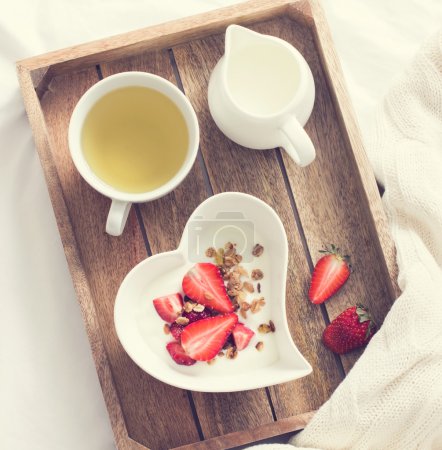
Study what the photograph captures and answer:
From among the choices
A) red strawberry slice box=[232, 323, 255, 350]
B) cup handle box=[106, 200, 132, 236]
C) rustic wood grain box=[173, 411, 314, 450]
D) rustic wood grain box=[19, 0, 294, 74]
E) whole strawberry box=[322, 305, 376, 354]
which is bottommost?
rustic wood grain box=[173, 411, 314, 450]

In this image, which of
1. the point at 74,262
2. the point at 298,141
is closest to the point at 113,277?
the point at 74,262

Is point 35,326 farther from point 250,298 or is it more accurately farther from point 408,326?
point 408,326

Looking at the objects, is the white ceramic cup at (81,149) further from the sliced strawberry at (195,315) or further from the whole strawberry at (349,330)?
the whole strawberry at (349,330)

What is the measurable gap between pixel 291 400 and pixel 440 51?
45 centimetres

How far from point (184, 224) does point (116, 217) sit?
0.30 feet

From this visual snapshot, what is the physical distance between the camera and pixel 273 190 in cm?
86

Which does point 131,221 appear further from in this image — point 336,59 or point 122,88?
point 336,59

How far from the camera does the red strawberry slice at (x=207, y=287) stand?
0.82 metres

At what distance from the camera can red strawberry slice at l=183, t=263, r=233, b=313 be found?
2.70 feet

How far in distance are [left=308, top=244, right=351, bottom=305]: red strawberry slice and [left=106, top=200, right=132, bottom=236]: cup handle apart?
0.23 meters

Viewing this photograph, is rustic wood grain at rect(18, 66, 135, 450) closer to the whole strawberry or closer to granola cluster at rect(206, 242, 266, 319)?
granola cluster at rect(206, 242, 266, 319)

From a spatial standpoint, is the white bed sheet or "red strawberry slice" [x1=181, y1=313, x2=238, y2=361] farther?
the white bed sheet

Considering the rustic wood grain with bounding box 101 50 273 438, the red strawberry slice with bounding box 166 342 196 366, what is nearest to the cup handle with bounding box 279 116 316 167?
the rustic wood grain with bounding box 101 50 273 438

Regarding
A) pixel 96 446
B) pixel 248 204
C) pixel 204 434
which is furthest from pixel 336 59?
pixel 96 446
